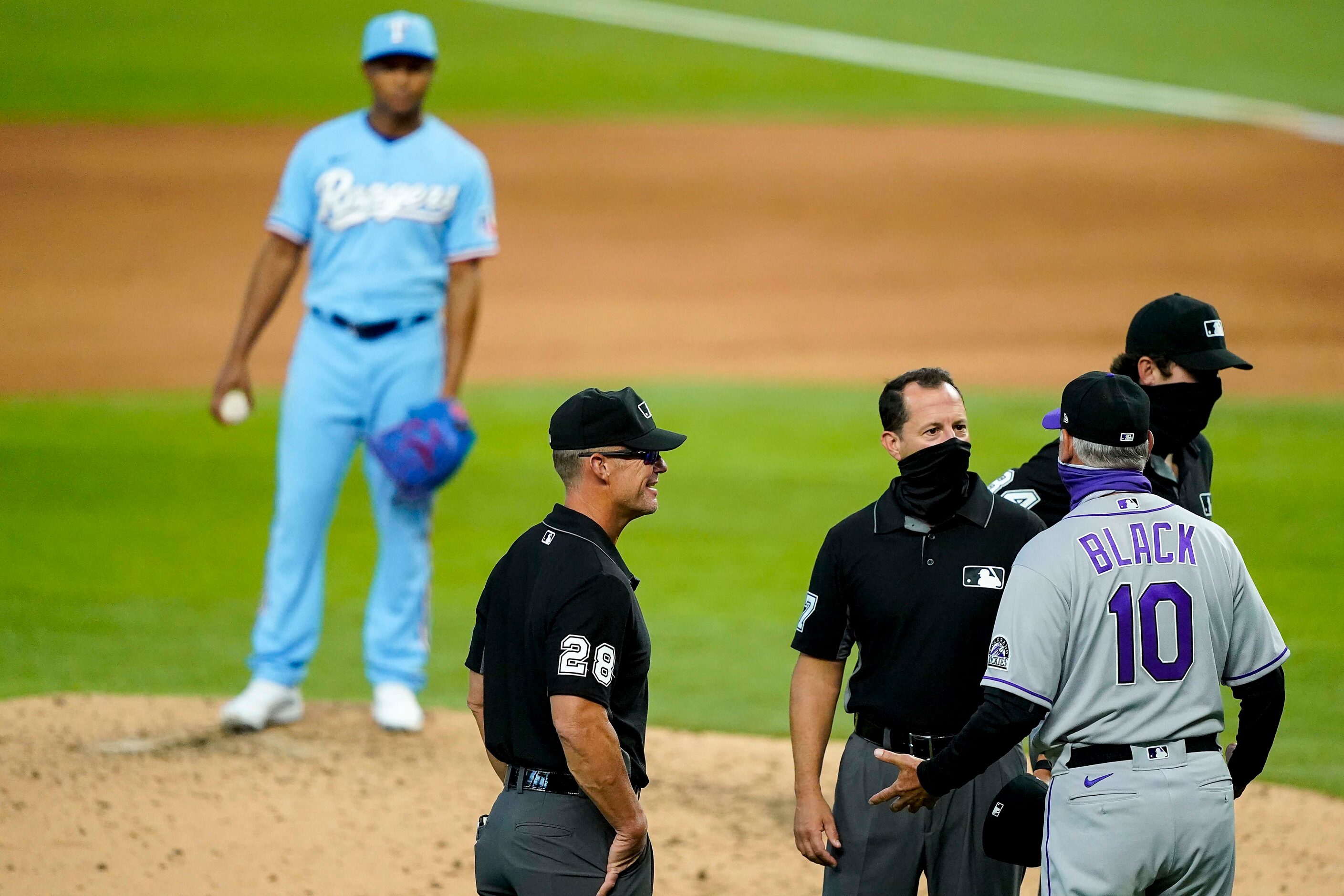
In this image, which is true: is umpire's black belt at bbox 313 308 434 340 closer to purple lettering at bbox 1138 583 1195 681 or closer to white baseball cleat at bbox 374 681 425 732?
white baseball cleat at bbox 374 681 425 732

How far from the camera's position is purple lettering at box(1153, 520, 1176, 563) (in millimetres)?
3355

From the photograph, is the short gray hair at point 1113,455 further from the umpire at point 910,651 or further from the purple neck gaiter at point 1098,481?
the umpire at point 910,651

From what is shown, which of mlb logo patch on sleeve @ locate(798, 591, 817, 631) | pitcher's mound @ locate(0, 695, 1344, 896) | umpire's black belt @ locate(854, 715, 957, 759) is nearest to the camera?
umpire's black belt @ locate(854, 715, 957, 759)

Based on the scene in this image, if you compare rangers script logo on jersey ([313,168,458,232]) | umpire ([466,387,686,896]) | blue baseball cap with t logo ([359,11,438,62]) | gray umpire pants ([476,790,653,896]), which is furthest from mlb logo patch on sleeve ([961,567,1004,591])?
blue baseball cap with t logo ([359,11,438,62])

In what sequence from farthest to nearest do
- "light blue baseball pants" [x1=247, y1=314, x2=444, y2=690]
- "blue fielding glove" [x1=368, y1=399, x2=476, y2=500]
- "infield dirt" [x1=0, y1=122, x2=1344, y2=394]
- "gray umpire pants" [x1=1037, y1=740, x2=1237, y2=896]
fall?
"infield dirt" [x1=0, y1=122, x2=1344, y2=394] < "light blue baseball pants" [x1=247, y1=314, x2=444, y2=690] < "blue fielding glove" [x1=368, y1=399, x2=476, y2=500] < "gray umpire pants" [x1=1037, y1=740, x2=1237, y2=896]

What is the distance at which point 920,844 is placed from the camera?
3699 millimetres

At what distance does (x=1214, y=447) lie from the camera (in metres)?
11.7

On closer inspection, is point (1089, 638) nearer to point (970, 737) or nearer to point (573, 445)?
point (970, 737)

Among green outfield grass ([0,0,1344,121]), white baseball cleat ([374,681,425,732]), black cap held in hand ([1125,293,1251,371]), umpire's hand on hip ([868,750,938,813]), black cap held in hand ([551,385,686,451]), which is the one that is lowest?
white baseball cleat ([374,681,425,732])

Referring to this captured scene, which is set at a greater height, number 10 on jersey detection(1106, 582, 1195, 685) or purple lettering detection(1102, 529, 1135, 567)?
purple lettering detection(1102, 529, 1135, 567)

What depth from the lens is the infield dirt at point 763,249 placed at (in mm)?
14977

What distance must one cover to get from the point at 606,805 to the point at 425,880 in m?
1.88

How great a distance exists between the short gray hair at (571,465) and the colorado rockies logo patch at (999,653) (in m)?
1.02

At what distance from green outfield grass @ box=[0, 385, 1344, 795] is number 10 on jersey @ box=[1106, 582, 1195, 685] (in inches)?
129
